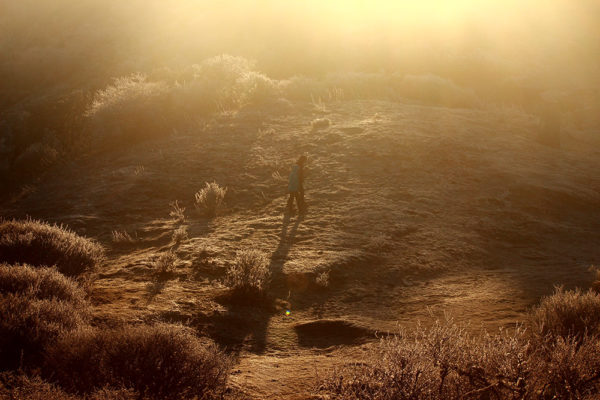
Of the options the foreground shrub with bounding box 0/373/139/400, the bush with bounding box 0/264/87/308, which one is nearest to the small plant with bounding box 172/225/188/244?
the bush with bounding box 0/264/87/308

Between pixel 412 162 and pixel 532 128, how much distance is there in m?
9.27

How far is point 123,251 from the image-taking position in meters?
10.7

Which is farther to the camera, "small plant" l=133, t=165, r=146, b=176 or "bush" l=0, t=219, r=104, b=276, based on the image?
"small plant" l=133, t=165, r=146, b=176

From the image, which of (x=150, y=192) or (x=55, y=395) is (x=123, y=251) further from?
(x=55, y=395)

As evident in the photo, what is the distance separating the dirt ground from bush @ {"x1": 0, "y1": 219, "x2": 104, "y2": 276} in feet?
1.62

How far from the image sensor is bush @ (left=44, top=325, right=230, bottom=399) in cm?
454

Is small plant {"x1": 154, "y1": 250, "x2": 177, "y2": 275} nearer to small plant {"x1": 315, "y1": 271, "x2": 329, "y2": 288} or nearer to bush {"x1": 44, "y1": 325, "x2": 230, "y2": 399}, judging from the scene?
small plant {"x1": 315, "y1": 271, "x2": 329, "y2": 288}

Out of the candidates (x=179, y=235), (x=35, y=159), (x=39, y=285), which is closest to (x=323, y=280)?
(x=179, y=235)

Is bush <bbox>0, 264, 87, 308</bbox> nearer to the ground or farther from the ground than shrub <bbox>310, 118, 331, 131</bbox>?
nearer to the ground

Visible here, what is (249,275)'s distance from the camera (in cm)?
832

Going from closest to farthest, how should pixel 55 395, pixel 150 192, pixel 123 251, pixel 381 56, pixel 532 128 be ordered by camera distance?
pixel 55 395, pixel 123 251, pixel 150 192, pixel 532 128, pixel 381 56

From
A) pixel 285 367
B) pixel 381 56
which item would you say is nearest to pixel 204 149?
pixel 285 367

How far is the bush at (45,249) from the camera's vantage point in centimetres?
848

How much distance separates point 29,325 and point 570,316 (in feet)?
20.6
